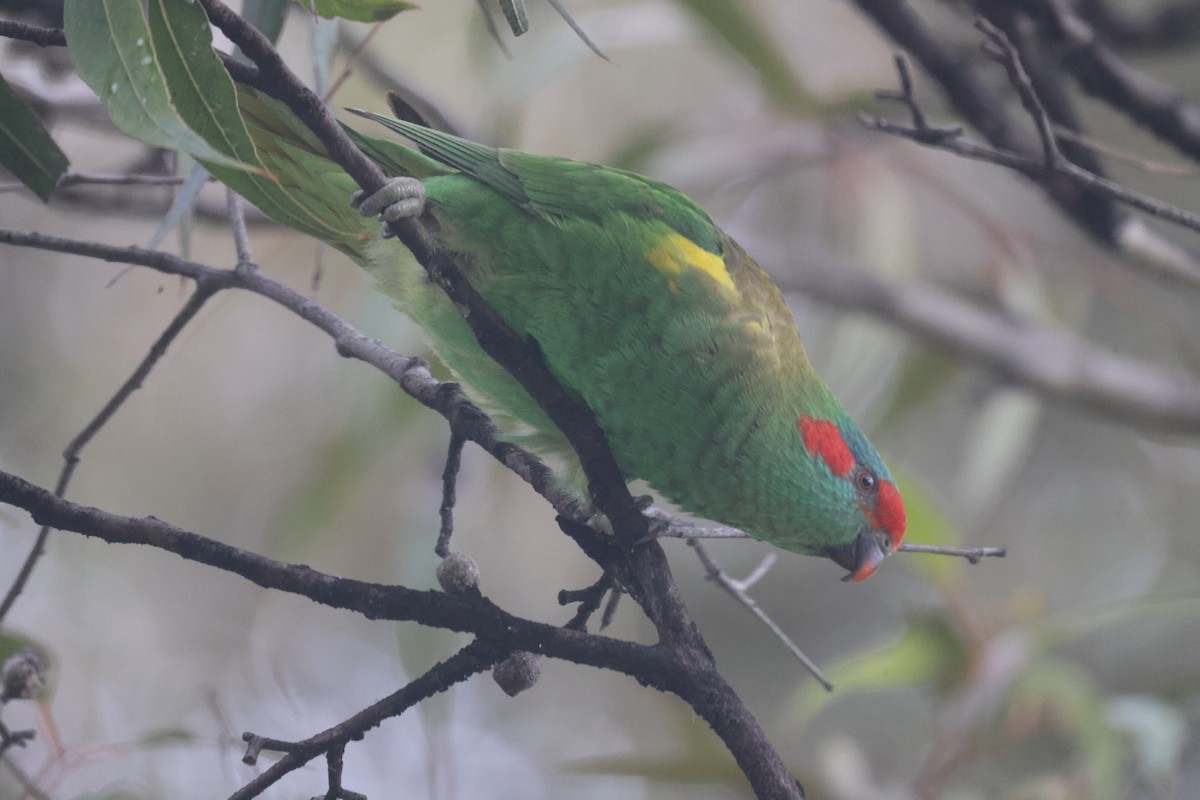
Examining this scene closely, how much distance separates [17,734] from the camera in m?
1.81

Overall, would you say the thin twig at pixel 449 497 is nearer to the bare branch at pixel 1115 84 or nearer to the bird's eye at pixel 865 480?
the bird's eye at pixel 865 480

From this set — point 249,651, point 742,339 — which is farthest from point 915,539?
point 249,651

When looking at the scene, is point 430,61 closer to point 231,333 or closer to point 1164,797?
point 231,333

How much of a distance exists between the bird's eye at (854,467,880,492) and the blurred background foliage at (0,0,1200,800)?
3.89 ft

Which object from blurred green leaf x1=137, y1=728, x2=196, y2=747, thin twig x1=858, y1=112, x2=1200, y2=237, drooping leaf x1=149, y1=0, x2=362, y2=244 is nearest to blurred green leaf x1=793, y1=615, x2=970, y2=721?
thin twig x1=858, y1=112, x2=1200, y2=237

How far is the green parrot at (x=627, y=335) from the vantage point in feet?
8.46

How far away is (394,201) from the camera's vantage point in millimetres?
2443

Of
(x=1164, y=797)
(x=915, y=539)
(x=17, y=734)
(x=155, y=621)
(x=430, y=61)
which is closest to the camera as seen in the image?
(x=17, y=734)

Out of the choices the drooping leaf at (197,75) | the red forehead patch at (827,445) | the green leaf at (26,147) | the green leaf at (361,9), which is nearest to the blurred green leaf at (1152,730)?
the red forehead patch at (827,445)

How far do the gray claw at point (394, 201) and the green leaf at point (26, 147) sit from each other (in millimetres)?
592

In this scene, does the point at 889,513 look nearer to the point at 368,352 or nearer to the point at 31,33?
the point at 368,352

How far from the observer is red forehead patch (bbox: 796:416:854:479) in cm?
264

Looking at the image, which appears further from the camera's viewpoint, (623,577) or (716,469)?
(716,469)

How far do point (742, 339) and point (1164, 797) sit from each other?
10.1 ft
